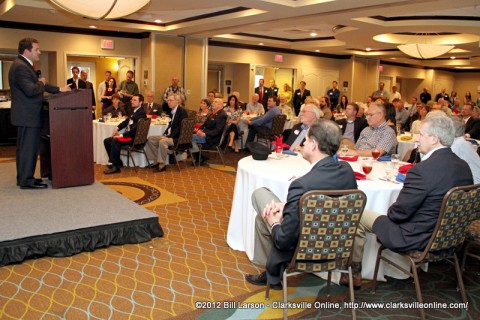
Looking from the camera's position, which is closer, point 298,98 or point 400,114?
point 400,114

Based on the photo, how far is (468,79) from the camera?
25.0m

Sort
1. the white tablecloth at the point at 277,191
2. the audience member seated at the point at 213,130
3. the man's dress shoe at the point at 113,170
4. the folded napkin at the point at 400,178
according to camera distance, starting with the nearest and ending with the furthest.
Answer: the white tablecloth at the point at 277,191
the folded napkin at the point at 400,178
the man's dress shoe at the point at 113,170
the audience member seated at the point at 213,130

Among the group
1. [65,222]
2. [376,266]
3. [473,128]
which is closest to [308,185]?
[376,266]

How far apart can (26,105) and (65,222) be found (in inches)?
67.5

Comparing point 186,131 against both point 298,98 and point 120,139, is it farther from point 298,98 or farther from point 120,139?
point 298,98

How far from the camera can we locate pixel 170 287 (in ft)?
10.9

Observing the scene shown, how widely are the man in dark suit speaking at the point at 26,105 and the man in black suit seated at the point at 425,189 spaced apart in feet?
12.9

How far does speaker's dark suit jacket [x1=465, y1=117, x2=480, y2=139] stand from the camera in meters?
7.78

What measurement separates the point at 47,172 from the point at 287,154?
313 cm

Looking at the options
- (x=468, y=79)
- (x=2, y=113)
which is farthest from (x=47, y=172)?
(x=468, y=79)

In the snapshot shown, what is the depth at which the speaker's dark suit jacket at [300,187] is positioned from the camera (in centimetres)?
258

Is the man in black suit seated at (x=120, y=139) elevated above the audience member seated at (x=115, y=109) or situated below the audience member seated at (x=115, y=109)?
below

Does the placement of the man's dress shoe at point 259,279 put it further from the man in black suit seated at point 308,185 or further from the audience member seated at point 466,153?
the audience member seated at point 466,153

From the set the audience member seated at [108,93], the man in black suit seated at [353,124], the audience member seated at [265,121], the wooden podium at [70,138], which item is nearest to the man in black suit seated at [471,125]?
the man in black suit seated at [353,124]
